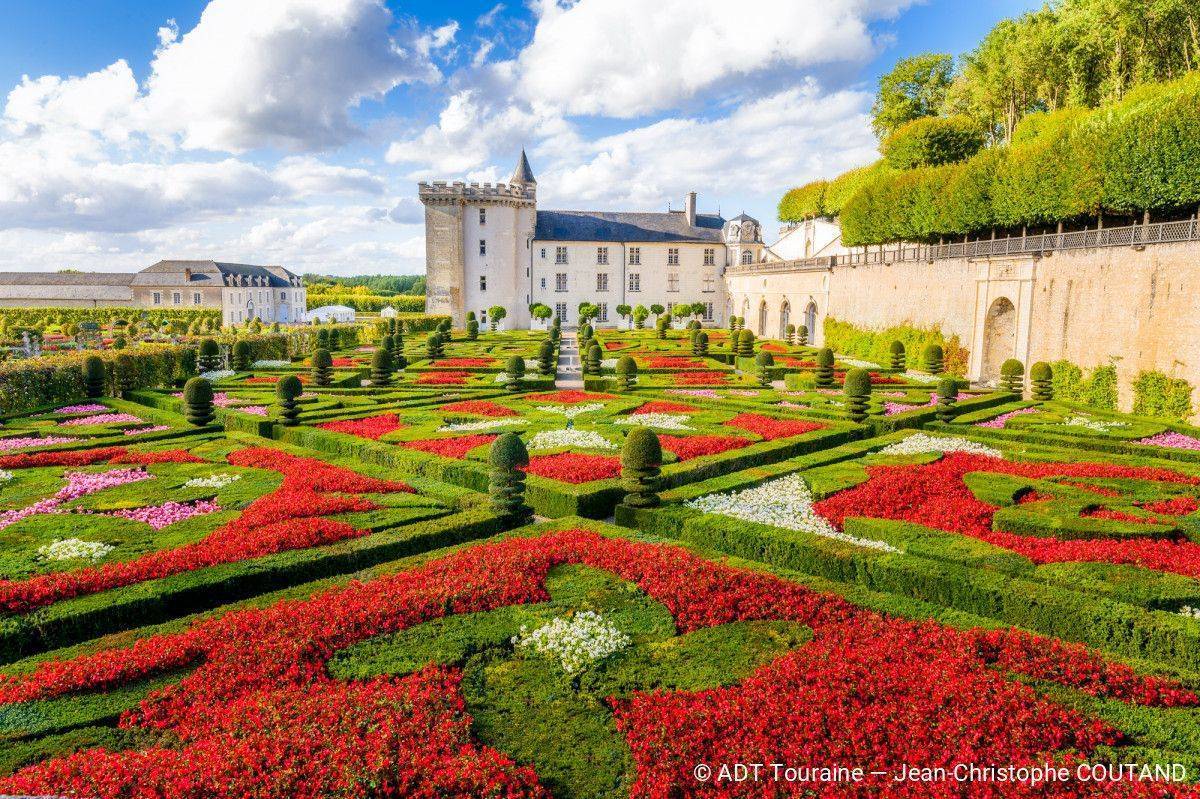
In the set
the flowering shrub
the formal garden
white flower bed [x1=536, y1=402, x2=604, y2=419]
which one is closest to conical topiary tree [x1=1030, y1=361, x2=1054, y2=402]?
the formal garden

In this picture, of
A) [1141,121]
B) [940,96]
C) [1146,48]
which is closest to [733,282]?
[940,96]

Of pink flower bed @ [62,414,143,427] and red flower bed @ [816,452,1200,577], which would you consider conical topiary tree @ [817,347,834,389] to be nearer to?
red flower bed @ [816,452,1200,577]

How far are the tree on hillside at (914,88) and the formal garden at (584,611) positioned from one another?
4428 cm

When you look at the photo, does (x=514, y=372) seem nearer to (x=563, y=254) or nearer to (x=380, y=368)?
(x=380, y=368)

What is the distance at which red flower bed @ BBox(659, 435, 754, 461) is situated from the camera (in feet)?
45.5

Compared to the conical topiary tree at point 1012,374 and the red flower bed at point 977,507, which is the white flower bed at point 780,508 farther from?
the conical topiary tree at point 1012,374

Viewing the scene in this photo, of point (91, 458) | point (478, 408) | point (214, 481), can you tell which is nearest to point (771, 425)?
point (478, 408)

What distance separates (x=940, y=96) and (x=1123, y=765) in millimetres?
58314

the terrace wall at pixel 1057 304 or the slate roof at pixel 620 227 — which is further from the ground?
the slate roof at pixel 620 227

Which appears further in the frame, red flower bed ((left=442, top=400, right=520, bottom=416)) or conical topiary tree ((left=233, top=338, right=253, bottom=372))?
conical topiary tree ((left=233, top=338, right=253, bottom=372))

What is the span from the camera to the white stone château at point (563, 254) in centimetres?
5703

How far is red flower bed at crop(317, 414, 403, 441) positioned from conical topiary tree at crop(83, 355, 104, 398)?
8549 millimetres

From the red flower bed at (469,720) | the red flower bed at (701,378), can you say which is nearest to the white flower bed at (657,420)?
the red flower bed at (701,378)

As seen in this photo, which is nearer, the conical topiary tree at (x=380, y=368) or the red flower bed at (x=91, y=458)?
the red flower bed at (x=91, y=458)
